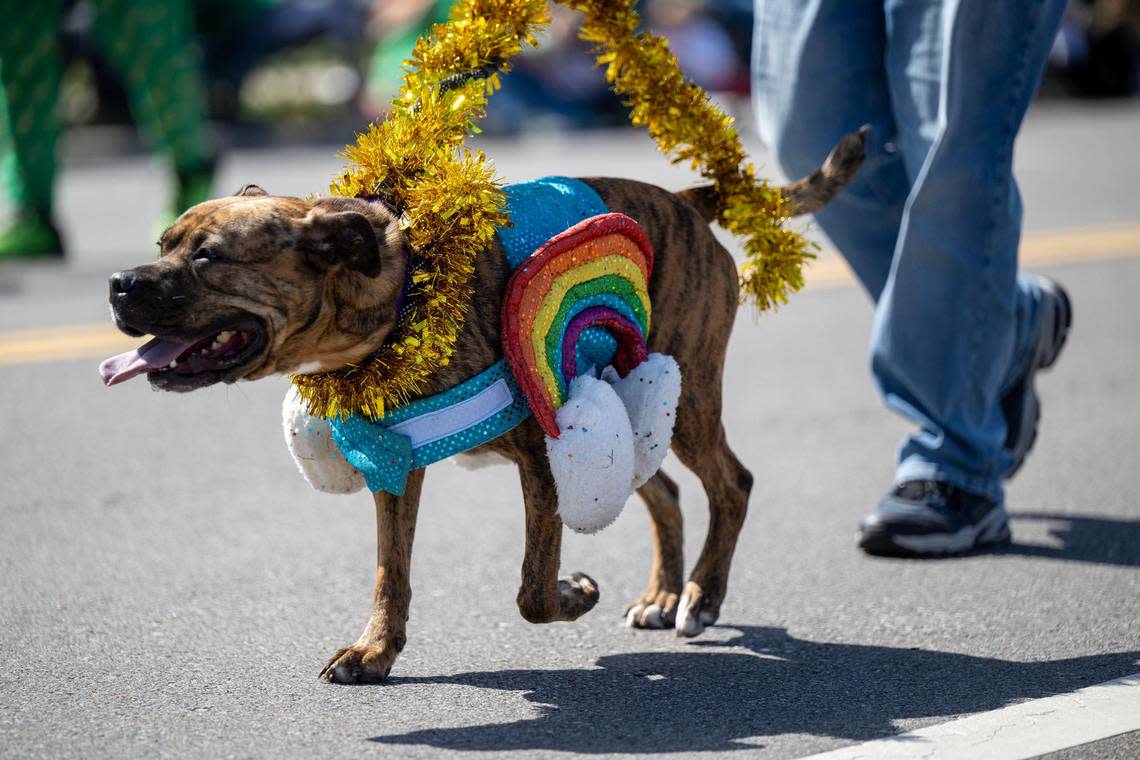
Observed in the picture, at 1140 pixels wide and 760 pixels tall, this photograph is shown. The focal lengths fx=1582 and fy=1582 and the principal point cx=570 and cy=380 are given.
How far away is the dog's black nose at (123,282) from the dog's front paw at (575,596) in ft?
3.70

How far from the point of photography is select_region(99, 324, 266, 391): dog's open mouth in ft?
10.2

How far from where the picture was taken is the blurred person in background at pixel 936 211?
4.15 m

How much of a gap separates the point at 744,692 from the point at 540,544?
0.54 meters

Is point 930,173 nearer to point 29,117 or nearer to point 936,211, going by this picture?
point 936,211

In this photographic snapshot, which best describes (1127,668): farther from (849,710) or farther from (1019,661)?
(849,710)

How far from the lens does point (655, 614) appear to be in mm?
3824

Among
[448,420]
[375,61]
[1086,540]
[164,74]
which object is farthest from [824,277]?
[375,61]

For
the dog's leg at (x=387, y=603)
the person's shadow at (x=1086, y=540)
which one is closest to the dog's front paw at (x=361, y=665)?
the dog's leg at (x=387, y=603)

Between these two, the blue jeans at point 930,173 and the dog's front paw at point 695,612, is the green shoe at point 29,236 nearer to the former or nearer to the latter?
the blue jeans at point 930,173

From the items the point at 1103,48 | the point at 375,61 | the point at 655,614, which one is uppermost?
the point at 375,61

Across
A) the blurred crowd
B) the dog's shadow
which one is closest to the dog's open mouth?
the dog's shadow

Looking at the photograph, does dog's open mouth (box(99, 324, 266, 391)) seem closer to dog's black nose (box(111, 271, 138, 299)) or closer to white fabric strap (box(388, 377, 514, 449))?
dog's black nose (box(111, 271, 138, 299))

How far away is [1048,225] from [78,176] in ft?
24.5

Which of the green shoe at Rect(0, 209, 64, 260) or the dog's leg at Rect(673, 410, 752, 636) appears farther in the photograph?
the green shoe at Rect(0, 209, 64, 260)
